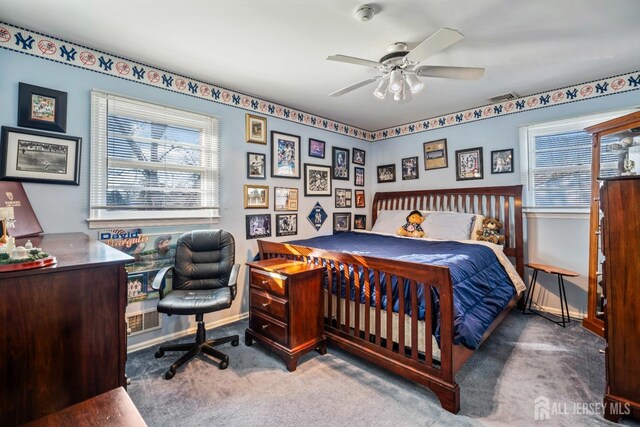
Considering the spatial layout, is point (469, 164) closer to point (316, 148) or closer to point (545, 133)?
point (545, 133)

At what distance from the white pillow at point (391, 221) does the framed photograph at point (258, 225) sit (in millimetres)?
1561

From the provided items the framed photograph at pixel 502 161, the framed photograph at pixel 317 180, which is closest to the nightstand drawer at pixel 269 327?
the framed photograph at pixel 317 180

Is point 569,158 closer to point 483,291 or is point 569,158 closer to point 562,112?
point 562,112

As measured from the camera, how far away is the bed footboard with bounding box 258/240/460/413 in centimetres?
174

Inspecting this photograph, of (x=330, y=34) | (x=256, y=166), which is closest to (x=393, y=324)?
(x=330, y=34)

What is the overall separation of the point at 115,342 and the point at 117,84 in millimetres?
2253

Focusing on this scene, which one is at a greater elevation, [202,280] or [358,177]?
[358,177]

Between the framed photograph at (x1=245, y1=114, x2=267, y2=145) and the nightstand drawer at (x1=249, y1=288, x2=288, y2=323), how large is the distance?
172 centimetres

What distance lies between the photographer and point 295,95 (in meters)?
3.29

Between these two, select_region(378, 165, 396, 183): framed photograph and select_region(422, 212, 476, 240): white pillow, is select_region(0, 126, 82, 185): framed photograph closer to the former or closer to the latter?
select_region(422, 212, 476, 240): white pillow

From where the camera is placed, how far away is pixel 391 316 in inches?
79.8

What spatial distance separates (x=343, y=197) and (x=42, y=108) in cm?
337

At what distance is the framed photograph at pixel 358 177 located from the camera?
15.3 ft

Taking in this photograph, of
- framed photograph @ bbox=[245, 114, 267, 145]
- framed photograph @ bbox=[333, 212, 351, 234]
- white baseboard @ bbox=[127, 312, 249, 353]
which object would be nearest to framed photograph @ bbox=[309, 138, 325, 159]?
framed photograph @ bbox=[245, 114, 267, 145]
